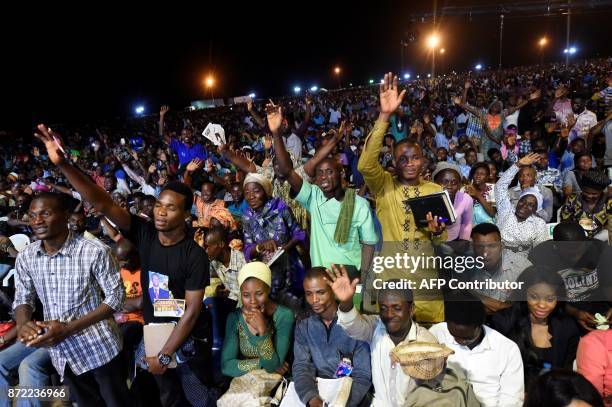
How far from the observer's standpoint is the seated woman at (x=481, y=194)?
16.7 feet

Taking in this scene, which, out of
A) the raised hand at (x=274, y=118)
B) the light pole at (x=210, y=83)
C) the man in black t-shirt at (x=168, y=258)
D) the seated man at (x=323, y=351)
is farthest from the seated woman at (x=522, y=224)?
the light pole at (x=210, y=83)

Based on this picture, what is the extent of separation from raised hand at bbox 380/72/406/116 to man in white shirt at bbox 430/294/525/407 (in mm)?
1458

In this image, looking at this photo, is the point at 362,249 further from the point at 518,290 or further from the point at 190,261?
the point at 190,261

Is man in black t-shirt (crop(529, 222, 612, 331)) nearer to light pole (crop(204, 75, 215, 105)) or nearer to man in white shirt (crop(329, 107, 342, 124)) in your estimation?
man in white shirt (crop(329, 107, 342, 124))

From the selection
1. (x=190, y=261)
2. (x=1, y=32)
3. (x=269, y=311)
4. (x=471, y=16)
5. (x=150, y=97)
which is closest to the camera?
(x=190, y=261)

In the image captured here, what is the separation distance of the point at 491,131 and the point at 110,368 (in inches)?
317

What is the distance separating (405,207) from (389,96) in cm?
82

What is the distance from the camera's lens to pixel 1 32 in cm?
1762

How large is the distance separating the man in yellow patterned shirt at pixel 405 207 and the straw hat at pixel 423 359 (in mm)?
680

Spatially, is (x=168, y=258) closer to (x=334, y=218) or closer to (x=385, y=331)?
(x=334, y=218)

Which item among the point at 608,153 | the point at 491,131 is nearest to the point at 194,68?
the point at 491,131

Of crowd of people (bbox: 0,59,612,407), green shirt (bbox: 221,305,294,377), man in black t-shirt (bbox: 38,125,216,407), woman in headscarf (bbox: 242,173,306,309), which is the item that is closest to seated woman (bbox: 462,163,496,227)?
crowd of people (bbox: 0,59,612,407)

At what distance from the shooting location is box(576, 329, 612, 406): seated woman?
8.43ft

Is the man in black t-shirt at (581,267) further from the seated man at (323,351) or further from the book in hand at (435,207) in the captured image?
the seated man at (323,351)
